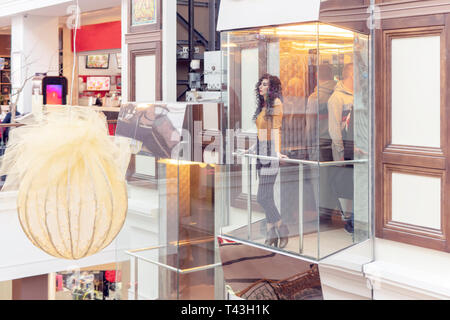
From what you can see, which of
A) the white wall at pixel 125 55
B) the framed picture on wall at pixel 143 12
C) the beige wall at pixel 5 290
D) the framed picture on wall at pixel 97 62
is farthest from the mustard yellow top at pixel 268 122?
the framed picture on wall at pixel 97 62

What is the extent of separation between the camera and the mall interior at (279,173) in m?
2.12

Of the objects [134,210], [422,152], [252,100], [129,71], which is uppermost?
[129,71]

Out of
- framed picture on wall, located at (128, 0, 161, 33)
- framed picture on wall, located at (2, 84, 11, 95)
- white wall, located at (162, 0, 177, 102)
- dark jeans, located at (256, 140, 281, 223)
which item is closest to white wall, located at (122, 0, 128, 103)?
framed picture on wall, located at (128, 0, 161, 33)

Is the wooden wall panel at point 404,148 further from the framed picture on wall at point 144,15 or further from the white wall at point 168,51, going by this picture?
the framed picture on wall at point 144,15

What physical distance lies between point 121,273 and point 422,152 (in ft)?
5.96

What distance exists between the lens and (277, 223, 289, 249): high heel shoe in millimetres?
2883

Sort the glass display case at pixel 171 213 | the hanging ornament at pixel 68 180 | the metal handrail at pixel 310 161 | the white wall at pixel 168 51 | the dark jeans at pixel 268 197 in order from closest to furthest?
the hanging ornament at pixel 68 180 → the metal handrail at pixel 310 161 → the dark jeans at pixel 268 197 → the glass display case at pixel 171 213 → the white wall at pixel 168 51

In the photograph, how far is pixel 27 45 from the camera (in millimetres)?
9672

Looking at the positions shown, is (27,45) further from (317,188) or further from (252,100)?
(317,188)

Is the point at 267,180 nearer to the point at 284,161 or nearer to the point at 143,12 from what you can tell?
the point at 284,161

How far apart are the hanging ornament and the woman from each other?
1.04m

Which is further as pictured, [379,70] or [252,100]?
[252,100]

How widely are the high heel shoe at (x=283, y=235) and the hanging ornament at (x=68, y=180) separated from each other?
1054mm
